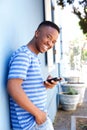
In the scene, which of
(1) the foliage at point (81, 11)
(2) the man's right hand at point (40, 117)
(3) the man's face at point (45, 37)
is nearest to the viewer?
(2) the man's right hand at point (40, 117)

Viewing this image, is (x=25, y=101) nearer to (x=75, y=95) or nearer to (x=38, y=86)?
(x=38, y=86)

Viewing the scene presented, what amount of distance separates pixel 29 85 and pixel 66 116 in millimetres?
4264

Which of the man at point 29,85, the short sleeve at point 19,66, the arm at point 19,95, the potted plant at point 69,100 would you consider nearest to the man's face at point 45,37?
the man at point 29,85

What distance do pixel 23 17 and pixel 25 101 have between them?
1.13 meters

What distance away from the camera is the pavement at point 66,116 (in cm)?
518

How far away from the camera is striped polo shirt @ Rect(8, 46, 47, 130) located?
5.78 feet

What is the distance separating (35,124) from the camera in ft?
→ 6.23

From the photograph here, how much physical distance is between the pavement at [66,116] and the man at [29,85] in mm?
3217

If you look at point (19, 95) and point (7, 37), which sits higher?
point (7, 37)

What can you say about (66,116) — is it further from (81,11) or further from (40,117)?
(40,117)

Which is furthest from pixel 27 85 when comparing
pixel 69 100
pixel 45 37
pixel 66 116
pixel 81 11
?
pixel 69 100

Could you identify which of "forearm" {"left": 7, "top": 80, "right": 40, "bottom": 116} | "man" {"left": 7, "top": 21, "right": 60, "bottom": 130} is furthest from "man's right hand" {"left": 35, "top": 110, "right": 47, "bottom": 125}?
"forearm" {"left": 7, "top": 80, "right": 40, "bottom": 116}

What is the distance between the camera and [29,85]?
6.03 feet

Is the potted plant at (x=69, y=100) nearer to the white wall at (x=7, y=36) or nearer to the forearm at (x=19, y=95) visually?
the white wall at (x=7, y=36)
